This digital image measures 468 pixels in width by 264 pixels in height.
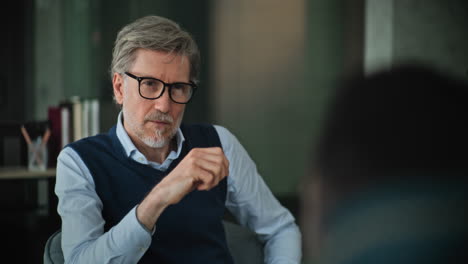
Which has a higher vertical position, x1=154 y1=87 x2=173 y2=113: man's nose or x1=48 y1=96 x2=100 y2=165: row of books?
x1=154 y1=87 x2=173 y2=113: man's nose

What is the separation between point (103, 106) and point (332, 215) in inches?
151

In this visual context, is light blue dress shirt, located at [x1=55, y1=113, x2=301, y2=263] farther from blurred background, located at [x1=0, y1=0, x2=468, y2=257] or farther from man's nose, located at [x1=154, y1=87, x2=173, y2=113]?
blurred background, located at [x1=0, y1=0, x2=468, y2=257]

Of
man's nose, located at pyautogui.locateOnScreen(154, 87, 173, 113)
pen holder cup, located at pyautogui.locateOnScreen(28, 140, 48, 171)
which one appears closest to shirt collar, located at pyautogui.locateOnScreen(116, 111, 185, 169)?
man's nose, located at pyautogui.locateOnScreen(154, 87, 173, 113)

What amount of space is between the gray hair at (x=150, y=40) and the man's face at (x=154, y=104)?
19mm

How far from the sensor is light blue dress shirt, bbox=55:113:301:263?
1112mm

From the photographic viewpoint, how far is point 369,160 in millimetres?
414

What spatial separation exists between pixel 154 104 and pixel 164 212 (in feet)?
1.02

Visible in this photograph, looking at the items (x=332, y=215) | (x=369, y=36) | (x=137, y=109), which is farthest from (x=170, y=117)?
(x=369, y=36)

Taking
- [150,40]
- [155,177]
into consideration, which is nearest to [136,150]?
[155,177]

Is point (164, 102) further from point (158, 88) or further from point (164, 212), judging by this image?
point (164, 212)

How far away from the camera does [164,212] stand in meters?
1.36

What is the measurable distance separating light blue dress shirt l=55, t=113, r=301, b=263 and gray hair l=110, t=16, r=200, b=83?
0.20 m

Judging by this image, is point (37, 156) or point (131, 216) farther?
point (37, 156)

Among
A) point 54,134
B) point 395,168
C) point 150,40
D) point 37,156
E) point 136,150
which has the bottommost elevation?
point 37,156
